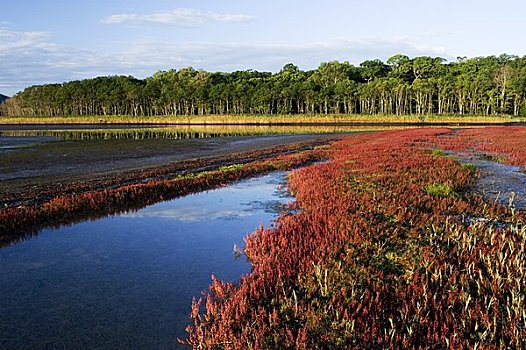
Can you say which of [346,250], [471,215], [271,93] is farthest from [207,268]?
[271,93]

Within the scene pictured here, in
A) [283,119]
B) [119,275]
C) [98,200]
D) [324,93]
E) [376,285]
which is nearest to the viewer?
[376,285]

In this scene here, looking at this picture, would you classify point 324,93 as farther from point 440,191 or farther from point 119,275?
point 119,275

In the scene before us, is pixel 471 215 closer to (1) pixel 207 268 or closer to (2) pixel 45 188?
(1) pixel 207 268

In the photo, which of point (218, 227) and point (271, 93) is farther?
point (271, 93)

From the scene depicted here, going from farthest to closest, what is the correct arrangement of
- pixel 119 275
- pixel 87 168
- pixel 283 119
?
1. pixel 283 119
2. pixel 87 168
3. pixel 119 275

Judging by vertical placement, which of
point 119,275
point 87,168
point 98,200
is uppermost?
point 87,168

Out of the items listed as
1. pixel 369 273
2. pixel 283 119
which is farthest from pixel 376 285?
pixel 283 119

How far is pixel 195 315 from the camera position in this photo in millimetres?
6199

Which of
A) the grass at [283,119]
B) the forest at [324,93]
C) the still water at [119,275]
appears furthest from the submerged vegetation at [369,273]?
the forest at [324,93]

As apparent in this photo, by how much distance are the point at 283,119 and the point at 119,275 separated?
9252cm

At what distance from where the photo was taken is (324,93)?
11594 cm

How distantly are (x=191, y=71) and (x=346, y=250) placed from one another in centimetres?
16822

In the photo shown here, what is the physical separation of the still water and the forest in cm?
10334

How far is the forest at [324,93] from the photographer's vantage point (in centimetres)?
10606
